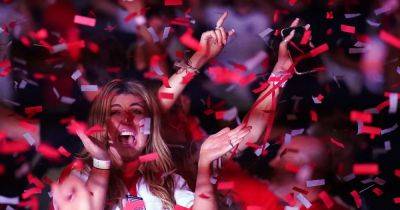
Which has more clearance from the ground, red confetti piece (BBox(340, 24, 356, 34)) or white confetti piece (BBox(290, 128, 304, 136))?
red confetti piece (BBox(340, 24, 356, 34))

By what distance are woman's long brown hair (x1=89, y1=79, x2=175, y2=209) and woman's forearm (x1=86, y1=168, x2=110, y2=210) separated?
0.7 inches

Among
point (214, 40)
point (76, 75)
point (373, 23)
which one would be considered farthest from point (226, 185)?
point (373, 23)

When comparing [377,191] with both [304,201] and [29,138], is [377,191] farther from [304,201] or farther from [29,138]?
[29,138]

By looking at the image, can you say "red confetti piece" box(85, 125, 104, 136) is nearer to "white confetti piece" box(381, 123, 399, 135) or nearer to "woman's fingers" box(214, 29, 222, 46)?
"woman's fingers" box(214, 29, 222, 46)

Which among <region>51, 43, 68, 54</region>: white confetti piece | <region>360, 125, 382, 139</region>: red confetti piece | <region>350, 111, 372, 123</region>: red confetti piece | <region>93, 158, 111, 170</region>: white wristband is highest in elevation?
<region>51, 43, 68, 54</region>: white confetti piece

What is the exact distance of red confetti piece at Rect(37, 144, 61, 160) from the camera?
5.49 ft

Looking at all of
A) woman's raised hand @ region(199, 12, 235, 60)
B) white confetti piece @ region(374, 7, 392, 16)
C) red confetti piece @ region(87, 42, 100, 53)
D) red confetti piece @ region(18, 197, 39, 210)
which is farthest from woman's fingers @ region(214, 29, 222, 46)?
red confetti piece @ region(18, 197, 39, 210)

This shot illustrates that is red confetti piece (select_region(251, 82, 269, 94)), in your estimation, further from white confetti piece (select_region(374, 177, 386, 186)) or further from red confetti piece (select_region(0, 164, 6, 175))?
red confetti piece (select_region(0, 164, 6, 175))

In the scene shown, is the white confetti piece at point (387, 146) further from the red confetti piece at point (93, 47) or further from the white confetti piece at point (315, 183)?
the red confetti piece at point (93, 47)

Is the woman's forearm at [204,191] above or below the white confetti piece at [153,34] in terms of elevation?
below

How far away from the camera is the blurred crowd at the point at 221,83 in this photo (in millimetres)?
1672

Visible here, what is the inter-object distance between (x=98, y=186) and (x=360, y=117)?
30.6 inches

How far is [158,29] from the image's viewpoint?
5.50 feet

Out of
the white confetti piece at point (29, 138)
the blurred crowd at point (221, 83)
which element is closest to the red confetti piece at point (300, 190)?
the blurred crowd at point (221, 83)
